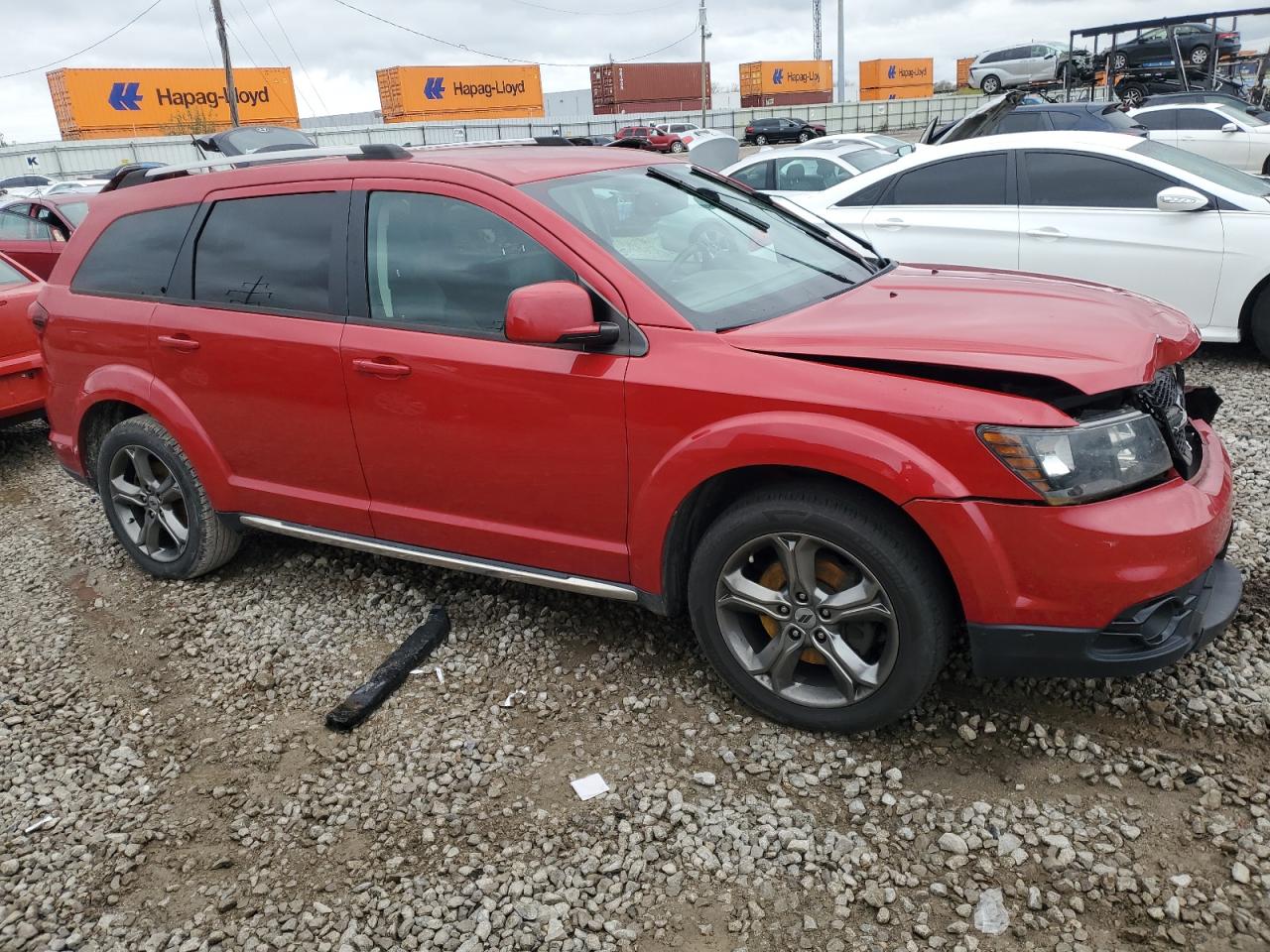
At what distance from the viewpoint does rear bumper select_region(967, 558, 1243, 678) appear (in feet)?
8.34

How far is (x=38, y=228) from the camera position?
1084 centimetres

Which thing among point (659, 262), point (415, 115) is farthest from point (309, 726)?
point (415, 115)

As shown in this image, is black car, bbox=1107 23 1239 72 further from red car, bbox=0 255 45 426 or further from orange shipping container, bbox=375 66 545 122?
orange shipping container, bbox=375 66 545 122

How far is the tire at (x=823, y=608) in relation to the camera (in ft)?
8.80

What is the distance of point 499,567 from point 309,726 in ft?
2.83

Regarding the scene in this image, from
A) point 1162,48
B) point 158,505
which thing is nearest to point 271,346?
point 158,505

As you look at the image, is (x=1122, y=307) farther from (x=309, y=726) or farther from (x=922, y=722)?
(x=309, y=726)

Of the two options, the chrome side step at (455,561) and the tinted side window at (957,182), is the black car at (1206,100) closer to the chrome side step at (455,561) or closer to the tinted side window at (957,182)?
the tinted side window at (957,182)

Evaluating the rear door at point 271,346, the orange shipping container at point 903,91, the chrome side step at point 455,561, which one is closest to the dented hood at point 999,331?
the chrome side step at point 455,561

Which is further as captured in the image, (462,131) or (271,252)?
(462,131)

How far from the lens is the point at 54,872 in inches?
108

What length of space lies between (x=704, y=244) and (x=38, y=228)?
1043 centimetres

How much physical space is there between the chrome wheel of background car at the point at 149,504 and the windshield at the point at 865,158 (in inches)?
353

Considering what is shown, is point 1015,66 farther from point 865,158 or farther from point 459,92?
point 459,92
